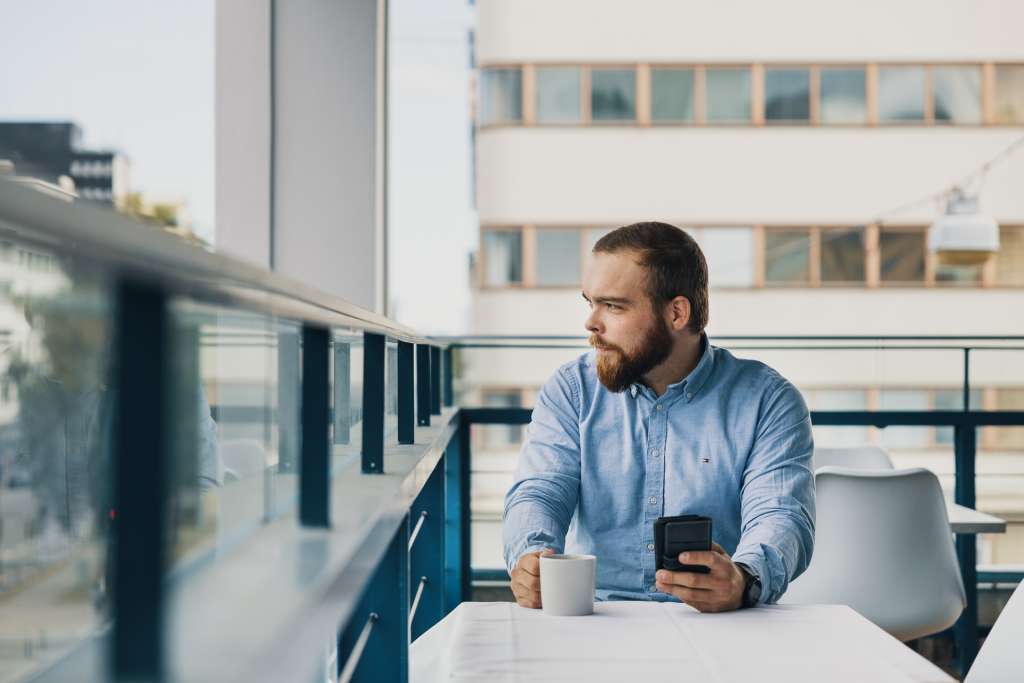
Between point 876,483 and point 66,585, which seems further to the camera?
point 876,483

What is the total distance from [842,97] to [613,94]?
2.95m

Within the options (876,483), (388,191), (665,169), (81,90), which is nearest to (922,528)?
(876,483)

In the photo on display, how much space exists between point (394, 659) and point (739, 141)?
44.5 feet

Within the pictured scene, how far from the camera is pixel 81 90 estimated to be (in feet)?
58.7

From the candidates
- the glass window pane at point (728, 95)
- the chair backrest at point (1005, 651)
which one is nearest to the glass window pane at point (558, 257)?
the glass window pane at point (728, 95)

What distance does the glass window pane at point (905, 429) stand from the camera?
13.4 metres

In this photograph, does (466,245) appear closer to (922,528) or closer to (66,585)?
(922,528)

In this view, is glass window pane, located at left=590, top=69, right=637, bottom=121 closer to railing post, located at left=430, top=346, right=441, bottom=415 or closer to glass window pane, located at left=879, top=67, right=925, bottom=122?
glass window pane, located at left=879, top=67, right=925, bottom=122

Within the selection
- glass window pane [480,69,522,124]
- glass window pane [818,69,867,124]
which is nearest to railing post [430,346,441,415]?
glass window pane [480,69,522,124]

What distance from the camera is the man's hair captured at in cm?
179

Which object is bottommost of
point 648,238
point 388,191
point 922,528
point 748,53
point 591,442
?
point 922,528

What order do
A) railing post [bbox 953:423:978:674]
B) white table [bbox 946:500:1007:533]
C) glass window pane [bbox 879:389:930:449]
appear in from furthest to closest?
glass window pane [bbox 879:389:930:449] → railing post [bbox 953:423:978:674] → white table [bbox 946:500:1007:533]

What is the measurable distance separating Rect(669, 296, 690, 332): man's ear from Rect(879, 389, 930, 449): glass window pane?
1199 cm

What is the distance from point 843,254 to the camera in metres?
14.3
